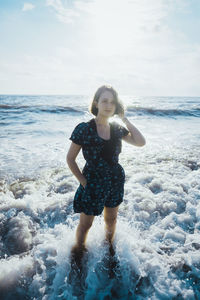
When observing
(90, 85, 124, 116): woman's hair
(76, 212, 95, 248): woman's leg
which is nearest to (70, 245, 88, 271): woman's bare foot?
(76, 212, 95, 248): woman's leg

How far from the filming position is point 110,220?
10.3ft

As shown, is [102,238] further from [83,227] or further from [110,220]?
[83,227]

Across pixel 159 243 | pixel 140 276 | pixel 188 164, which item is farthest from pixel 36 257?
pixel 188 164

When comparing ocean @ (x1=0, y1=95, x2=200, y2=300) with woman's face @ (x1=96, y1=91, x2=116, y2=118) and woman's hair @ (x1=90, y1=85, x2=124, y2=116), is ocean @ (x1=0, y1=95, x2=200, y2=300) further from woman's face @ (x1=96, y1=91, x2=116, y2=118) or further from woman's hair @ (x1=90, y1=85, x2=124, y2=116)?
woman's face @ (x1=96, y1=91, x2=116, y2=118)

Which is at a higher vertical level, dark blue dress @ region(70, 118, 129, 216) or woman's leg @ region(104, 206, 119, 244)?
dark blue dress @ region(70, 118, 129, 216)

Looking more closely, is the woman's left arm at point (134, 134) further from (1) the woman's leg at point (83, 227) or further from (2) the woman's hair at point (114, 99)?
(1) the woman's leg at point (83, 227)

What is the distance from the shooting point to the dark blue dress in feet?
8.14

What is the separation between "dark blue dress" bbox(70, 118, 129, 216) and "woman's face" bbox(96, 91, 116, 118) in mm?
165

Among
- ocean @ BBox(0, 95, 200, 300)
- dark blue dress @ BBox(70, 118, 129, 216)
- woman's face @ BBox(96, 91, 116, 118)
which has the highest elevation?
woman's face @ BBox(96, 91, 116, 118)

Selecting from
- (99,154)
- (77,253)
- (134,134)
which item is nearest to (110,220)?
(77,253)

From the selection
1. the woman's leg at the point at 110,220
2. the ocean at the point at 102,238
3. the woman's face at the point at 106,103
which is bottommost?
the ocean at the point at 102,238

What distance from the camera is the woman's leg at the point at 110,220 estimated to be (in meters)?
2.97

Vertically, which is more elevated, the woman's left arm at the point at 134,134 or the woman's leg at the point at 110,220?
the woman's left arm at the point at 134,134

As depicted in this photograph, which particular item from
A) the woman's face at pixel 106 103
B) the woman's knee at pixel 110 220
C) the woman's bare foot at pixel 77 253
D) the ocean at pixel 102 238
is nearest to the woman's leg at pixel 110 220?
the woman's knee at pixel 110 220
